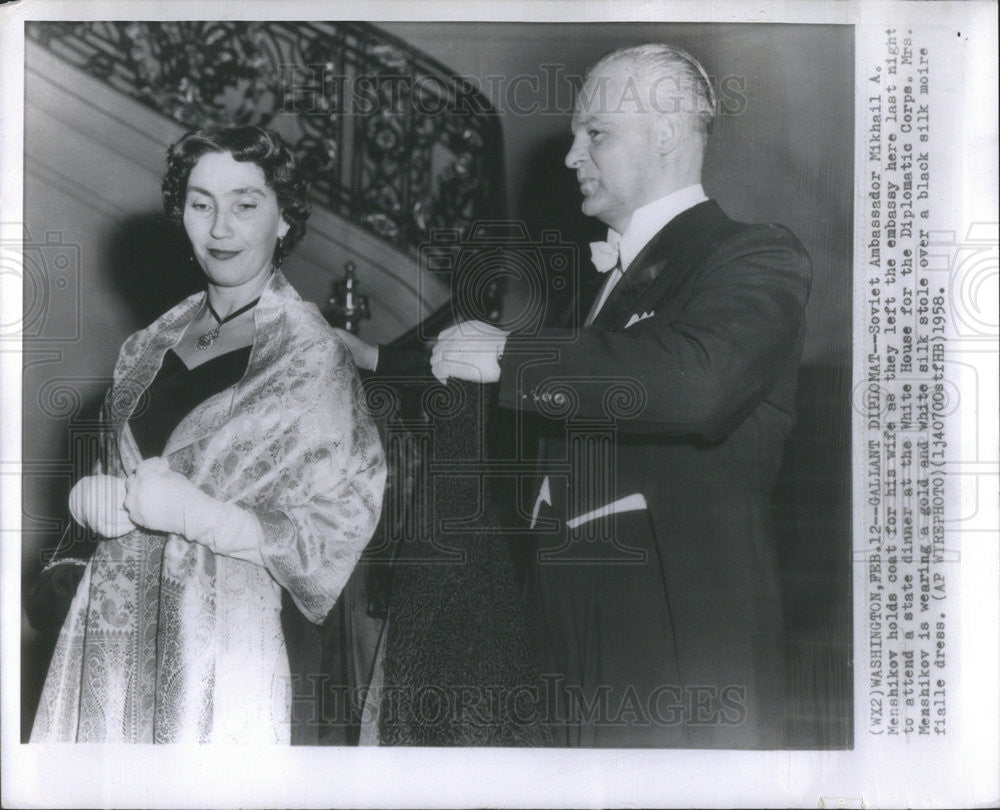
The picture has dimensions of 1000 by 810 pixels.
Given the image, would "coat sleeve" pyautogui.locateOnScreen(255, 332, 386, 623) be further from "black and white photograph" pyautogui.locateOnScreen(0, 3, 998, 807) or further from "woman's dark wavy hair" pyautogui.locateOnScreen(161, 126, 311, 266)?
"woman's dark wavy hair" pyautogui.locateOnScreen(161, 126, 311, 266)

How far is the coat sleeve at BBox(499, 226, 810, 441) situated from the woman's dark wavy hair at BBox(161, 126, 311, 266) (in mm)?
561

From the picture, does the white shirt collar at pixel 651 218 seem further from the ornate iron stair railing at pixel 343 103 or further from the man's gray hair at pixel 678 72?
the ornate iron stair railing at pixel 343 103

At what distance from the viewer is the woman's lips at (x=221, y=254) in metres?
A: 2.07

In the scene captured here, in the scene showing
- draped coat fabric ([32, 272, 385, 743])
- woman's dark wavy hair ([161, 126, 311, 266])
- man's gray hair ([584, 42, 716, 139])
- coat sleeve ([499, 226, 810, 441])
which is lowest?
draped coat fabric ([32, 272, 385, 743])

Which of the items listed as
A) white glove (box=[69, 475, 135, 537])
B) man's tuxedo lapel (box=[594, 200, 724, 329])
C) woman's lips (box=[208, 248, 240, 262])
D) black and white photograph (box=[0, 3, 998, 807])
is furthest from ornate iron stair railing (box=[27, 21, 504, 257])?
white glove (box=[69, 475, 135, 537])

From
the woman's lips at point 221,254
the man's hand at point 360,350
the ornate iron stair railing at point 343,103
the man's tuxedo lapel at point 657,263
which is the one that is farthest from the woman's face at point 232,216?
the man's tuxedo lapel at point 657,263

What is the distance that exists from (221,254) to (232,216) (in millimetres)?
87

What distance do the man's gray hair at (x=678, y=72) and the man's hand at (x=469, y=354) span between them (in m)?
0.63

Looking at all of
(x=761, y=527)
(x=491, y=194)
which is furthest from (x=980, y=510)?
(x=491, y=194)

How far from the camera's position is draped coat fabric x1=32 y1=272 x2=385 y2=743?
79.9 inches

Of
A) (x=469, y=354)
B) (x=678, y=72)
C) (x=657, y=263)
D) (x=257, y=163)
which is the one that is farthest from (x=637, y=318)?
(x=257, y=163)

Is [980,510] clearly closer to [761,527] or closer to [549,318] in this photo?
[761,527]

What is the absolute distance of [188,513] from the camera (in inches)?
79.7

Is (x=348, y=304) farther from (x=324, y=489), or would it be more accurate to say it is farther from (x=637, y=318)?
(x=637, y=318)
